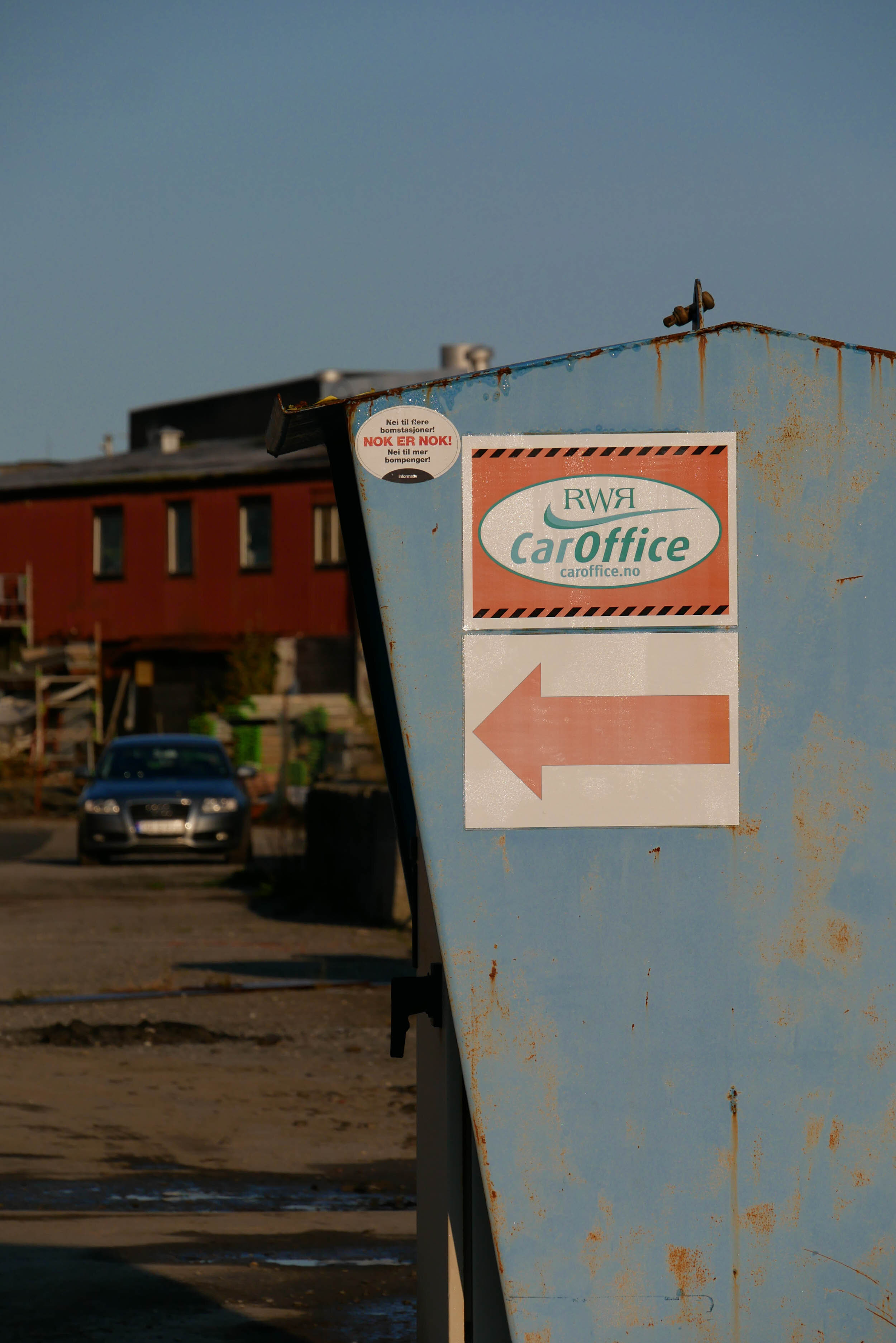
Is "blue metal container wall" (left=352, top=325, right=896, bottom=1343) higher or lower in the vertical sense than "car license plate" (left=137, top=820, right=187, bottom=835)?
higher

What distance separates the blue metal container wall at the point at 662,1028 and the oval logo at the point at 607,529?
0.11 meters

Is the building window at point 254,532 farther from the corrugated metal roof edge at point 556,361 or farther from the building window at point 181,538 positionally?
the corrugated metal roof edge at point 556,361

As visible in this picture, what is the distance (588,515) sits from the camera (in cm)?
264

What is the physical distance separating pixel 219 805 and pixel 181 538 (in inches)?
961

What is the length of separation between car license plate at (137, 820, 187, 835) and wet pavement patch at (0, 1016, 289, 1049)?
8931mm

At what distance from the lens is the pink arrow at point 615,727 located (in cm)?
261

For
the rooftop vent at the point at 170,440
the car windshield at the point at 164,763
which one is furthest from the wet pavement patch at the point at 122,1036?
the rooftop vent at the point at 170,440

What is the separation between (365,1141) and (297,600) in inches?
1311

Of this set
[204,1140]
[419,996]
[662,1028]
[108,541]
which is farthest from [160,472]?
[662,1028]

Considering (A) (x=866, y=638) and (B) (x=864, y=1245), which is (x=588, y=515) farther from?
(B) (x=864, y=1245)

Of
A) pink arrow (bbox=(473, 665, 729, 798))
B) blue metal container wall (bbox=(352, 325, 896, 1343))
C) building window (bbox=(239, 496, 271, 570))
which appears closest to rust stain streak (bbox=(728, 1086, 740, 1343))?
blue metal container wall (bbox=(352, 325, 896, 1343))

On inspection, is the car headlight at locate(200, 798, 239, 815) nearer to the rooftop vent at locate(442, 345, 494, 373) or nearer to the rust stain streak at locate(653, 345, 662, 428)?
the rust stain streak at locate(653, 345, 662, 428)

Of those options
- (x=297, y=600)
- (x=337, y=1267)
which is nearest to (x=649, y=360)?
(x=337, y=1267)

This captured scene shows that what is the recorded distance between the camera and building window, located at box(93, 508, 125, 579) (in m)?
42.6
